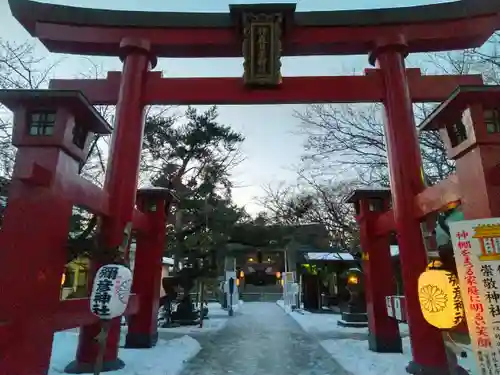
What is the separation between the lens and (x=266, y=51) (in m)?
6.98

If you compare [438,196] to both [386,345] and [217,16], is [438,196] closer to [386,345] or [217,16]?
[386,345]

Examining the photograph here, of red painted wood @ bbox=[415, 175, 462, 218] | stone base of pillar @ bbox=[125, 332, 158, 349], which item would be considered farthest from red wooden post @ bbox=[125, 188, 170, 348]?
red painted wood @ bbox=[415, 175, 462, 218]

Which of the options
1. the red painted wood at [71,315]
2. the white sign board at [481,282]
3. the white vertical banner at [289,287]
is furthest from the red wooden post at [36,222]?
the white vertical banner at [289,287]

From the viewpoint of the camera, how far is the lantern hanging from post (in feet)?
11.7

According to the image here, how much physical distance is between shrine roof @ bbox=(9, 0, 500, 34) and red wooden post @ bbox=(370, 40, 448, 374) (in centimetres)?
67

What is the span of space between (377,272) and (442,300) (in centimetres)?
500

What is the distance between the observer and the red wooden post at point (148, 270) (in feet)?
28.0

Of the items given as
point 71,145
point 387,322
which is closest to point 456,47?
point 387,322

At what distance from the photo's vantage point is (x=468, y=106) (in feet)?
14.4

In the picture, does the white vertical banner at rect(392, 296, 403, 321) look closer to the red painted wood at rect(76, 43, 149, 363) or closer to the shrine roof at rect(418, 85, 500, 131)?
the shrine roof at rect(418, 85, 500, 131)

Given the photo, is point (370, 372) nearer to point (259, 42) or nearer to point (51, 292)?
point (51, 292)

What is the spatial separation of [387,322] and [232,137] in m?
14.3

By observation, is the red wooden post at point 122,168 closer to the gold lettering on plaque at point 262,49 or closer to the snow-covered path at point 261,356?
the snow-covered path at point 261,356

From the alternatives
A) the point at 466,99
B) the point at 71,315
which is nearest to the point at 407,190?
the point at 466,99
